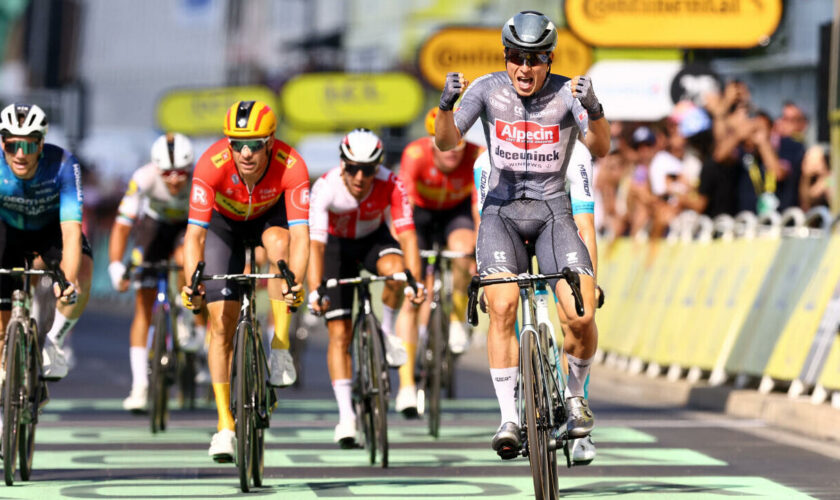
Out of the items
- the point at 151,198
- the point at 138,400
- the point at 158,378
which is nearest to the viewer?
the point at 158,378

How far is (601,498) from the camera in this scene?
33.0ft

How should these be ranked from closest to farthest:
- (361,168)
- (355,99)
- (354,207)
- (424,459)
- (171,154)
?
1. (424,459)
2. (361,168)
3. (354,207)
4. (171,154)
5. (355,99)

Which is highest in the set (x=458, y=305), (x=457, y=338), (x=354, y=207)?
(x=354, y=207)

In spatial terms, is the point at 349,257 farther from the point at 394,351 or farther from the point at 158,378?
the point at 158,378

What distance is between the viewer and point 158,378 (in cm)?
1416

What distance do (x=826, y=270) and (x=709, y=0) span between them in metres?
7.49

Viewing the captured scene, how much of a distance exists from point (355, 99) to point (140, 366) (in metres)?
22.3

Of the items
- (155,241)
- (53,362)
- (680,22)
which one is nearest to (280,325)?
(53,362)

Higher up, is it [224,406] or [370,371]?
[370,371]

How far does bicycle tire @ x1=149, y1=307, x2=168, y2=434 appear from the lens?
1395 centimetres

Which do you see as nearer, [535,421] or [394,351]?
[535,421]

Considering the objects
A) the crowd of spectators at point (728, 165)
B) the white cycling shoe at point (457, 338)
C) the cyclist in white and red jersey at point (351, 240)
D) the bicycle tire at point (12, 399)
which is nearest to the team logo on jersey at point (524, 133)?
the cyclist in white and red jersey at point (351, 240)

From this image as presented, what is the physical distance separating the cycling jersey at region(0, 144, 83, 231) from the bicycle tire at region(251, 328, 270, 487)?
5.01 feet

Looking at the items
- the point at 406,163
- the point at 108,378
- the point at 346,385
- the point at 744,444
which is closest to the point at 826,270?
the point at 744,444
